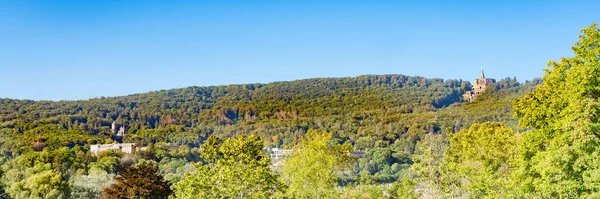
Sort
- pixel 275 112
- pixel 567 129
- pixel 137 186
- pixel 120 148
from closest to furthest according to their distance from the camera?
1. pixel 567 129
2. pixel 137 186
3. pixel 120 148
4. pixel 275 112

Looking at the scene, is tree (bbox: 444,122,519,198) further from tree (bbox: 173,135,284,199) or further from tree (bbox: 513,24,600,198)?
tree (bbox: 173,135,284,199)

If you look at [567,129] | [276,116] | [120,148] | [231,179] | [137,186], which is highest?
[567,129]

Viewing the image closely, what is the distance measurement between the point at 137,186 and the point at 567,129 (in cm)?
1807

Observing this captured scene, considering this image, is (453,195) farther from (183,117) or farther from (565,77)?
(183,117)

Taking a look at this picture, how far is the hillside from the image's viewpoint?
10819 cm

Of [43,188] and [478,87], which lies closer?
[43,188]

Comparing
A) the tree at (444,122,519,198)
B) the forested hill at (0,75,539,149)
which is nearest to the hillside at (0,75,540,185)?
the forested hill at (0,75,539,149)

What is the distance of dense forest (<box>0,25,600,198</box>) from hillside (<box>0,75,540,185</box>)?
58cm

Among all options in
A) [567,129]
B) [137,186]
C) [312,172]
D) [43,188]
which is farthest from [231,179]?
[43,188]

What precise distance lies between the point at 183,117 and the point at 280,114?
99.8ft

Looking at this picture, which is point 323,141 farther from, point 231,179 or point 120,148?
point 120,148

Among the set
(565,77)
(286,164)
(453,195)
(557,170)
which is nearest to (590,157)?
(557,170)

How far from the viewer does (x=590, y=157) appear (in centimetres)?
1253

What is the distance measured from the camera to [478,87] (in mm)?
182875
